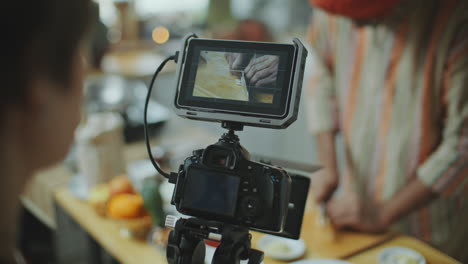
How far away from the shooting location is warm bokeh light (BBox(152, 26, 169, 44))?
3.06m

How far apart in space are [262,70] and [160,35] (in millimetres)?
2500

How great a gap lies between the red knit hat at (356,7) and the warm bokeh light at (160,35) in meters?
1.97

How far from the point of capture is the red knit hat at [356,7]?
3.95 feet

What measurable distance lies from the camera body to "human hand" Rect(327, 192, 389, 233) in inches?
25.0

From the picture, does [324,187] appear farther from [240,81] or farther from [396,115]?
[240,81]

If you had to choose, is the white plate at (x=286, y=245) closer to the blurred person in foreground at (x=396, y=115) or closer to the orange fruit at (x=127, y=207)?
the blurred person in foreground at (x=396, y=115)

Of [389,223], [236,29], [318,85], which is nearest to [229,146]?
[389,223]

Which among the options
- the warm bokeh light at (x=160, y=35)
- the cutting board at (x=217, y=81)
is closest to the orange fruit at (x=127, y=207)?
the cutting board at (x=217, y=81)

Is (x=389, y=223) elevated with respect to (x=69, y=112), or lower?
lower

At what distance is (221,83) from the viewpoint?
79cm

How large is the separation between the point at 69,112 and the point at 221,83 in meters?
0.31

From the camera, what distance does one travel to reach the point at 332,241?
1269 mm

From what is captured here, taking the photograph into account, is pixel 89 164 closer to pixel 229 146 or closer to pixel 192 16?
pixel 229 146

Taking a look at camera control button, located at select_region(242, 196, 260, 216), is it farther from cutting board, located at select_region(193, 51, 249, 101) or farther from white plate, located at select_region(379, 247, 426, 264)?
white plate, located at select_region(379, 247, 426, 264)
